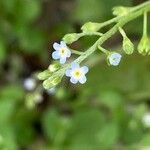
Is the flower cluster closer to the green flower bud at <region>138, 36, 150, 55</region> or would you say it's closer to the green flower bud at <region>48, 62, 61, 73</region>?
the green flower bud at <region>48, 62, 61, 73</region>

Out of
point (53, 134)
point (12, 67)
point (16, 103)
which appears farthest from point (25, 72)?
point (53, 134)

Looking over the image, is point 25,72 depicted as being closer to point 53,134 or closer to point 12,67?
point 12,67

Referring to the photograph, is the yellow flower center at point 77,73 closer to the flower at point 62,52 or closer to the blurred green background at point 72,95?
the flower at point 62,52

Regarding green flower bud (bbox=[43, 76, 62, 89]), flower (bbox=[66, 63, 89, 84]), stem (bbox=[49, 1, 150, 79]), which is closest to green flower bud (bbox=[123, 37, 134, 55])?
stem (bbox=[49, 1, 150, 79])

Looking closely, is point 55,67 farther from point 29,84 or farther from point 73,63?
point 29,84

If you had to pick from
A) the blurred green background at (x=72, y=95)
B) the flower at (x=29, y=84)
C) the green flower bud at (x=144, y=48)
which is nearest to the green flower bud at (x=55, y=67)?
the green flower bud at (x=144, y=48)

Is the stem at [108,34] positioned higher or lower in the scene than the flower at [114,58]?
higher
